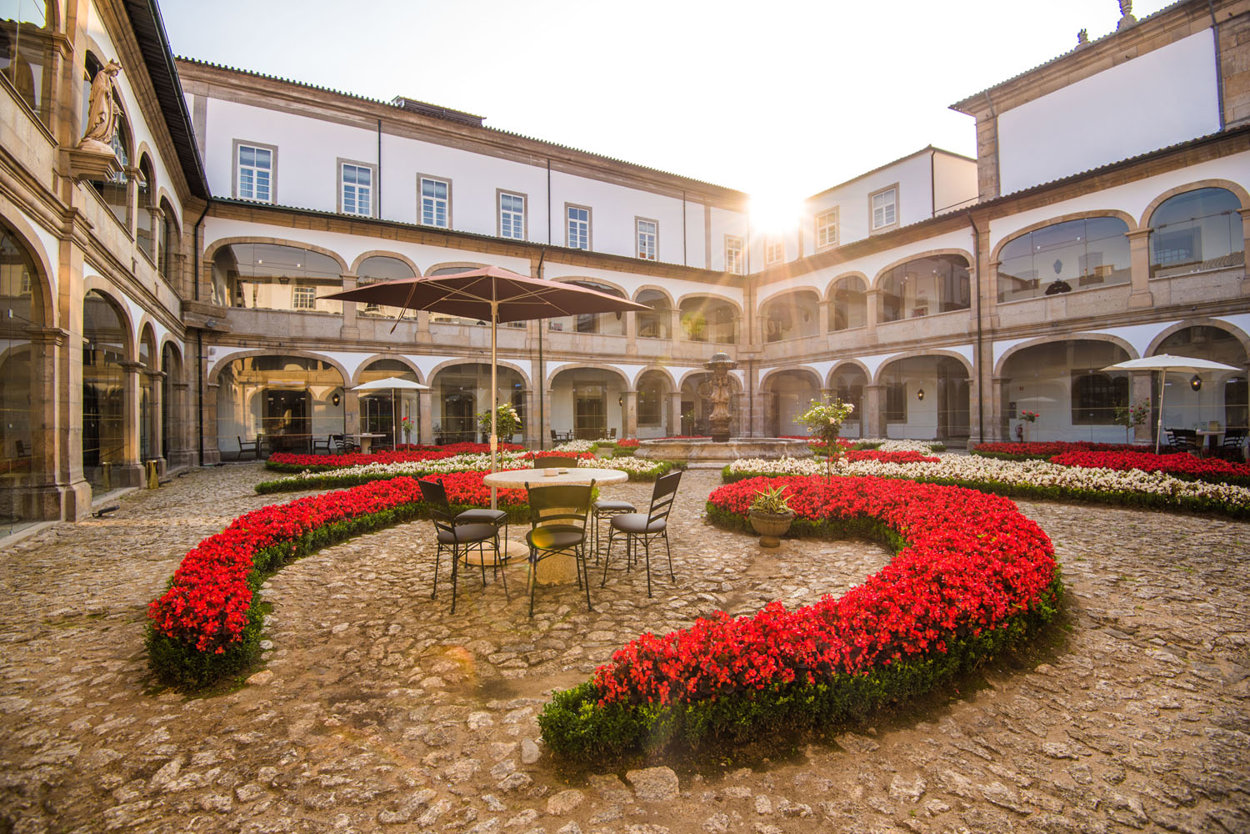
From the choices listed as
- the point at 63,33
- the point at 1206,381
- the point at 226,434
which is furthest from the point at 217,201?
the point at 1206,381

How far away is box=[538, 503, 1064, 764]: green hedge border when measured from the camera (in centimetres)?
260

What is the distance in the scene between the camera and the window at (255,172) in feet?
61.2

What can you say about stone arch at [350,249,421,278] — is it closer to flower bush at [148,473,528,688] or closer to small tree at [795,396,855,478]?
flower bush at [148,473,528,688]

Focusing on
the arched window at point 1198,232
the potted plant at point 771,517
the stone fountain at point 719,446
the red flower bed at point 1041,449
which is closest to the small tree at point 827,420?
the potted plant at point 771,517

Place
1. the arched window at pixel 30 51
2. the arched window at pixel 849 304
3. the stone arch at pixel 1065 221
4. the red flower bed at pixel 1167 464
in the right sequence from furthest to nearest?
the arched window at pixel 849 304 < the stone arch at pixel 1065 221 < the red flower bed at pixel 1167 464 < the arched window at pixel 30 51

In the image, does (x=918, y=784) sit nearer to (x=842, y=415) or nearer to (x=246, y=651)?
(x=246, y=651)

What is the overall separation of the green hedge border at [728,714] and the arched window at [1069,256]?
1976cm

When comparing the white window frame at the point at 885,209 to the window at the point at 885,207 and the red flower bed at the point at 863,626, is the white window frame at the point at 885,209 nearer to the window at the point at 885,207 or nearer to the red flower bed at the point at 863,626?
the window at the point at 885,207

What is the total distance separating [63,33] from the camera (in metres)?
7.82

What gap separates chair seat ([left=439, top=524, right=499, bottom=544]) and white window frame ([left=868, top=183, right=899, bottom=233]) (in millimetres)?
24410

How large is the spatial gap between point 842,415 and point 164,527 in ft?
32.6

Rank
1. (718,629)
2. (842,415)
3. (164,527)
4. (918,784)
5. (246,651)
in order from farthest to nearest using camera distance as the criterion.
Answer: (842,415) → (164,527) → (246,651) → (718,629) → (918,784)

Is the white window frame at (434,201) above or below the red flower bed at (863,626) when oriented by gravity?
above

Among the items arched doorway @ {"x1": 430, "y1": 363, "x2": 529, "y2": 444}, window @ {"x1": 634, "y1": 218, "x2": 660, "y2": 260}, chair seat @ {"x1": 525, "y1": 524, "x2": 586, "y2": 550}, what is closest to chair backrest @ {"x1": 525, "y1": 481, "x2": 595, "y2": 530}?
chair seat @ {"x1": 525, "y1": 524, "x2": 586, "y2": 550}
